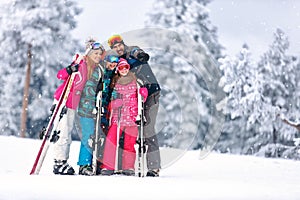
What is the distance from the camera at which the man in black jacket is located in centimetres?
636

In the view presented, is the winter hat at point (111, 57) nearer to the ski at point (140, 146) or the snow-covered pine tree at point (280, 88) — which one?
the ski at point (140, 146)

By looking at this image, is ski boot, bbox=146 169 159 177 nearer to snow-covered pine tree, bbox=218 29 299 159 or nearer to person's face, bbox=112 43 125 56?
person's face, bbox=112 43 125 56

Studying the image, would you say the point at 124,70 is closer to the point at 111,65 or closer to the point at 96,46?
the point at 111,65

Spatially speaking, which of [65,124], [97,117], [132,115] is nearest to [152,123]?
[132,115]

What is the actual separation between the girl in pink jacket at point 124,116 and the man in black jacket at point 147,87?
0.17 m

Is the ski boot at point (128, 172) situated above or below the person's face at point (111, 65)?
below

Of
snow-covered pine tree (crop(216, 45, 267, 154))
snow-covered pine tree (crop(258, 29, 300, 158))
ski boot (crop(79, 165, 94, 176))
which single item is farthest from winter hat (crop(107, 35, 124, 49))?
snow-covered pine tree (crop(258, 29, 300, 158))

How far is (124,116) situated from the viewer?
642cm

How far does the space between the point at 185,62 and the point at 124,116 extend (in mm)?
16128

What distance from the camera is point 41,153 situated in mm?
6258

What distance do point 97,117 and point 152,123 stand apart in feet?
2.78

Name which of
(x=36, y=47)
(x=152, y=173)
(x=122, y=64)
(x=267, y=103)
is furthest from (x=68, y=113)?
(x=267, y=103)

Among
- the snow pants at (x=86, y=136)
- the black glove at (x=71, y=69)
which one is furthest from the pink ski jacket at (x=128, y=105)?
the black glove at (x=71, y=69)

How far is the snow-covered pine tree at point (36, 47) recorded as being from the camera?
22.0m
